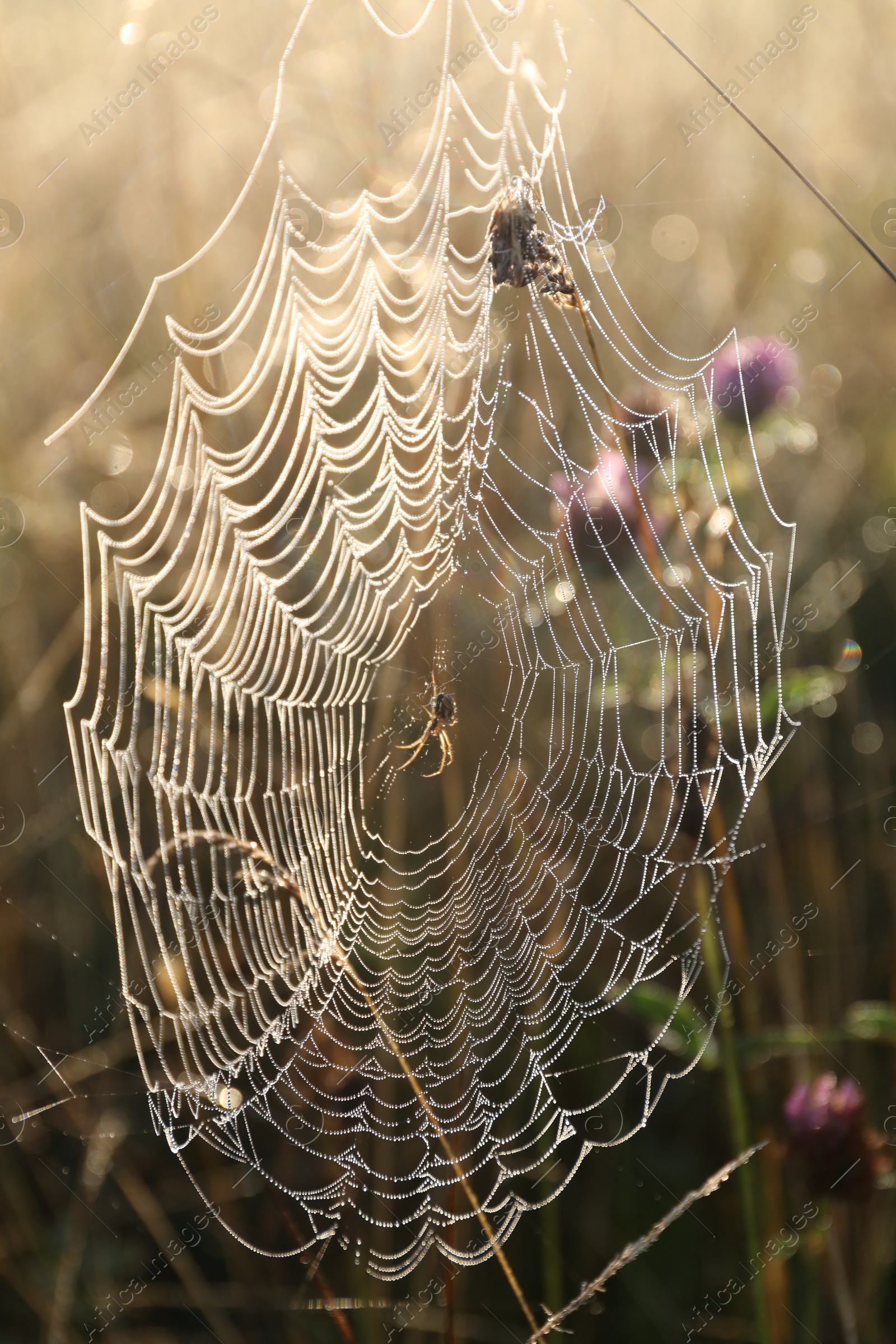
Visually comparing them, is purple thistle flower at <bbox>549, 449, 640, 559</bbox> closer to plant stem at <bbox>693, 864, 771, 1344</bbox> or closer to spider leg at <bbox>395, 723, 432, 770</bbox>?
spider leg at <bbox>395, 723, 432, 770</bbox>

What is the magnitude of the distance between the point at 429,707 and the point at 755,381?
1362 mm

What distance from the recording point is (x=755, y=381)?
7.76 ft

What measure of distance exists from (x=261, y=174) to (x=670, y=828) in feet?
9.53

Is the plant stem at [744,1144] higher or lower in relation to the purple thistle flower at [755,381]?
lower

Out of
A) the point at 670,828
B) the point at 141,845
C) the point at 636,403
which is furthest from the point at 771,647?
the point at 141,845

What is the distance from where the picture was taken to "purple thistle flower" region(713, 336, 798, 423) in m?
2.34

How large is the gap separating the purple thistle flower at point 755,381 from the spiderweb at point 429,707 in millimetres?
59

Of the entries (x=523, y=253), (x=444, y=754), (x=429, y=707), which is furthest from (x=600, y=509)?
(x=429, y=707)

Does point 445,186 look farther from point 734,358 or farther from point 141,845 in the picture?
point 141,845

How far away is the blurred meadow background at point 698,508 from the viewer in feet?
6.87

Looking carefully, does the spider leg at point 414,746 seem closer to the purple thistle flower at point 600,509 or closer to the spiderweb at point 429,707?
the spiderweb at point 429,707

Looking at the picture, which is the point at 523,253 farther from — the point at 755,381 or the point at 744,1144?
the point at 744,1144

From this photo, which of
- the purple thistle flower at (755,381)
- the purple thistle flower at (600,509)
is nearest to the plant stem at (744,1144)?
the purple thistle flower at (600,509)

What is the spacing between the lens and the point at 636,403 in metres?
2.47
